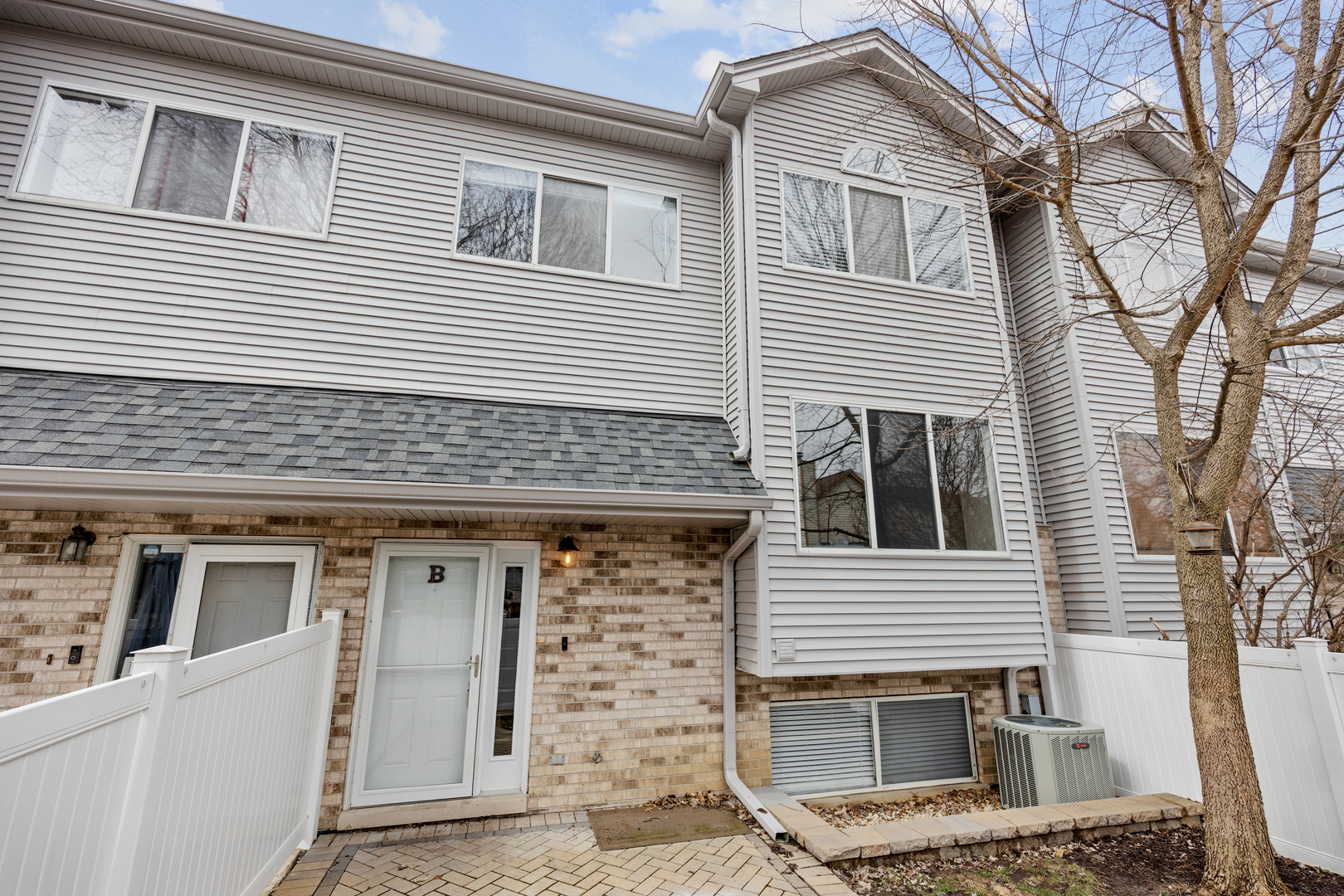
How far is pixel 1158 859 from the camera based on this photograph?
391 cm

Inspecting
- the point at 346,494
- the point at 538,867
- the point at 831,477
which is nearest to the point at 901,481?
the point at 831,477

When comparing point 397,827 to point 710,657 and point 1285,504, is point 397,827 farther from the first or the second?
point 1285,504

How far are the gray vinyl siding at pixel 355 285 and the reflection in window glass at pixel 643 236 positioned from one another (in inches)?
5.8

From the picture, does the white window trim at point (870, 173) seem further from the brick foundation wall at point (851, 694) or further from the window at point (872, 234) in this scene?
the brick foundation wall at point (851, 694)

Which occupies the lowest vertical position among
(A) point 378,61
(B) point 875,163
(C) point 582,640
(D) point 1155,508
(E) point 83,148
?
(C) point 582,640

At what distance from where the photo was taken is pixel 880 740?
5504 mm

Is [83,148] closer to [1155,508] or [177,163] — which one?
[177,163]

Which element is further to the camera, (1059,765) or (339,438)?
(1059,765)

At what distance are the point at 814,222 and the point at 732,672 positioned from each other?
443 centimetres

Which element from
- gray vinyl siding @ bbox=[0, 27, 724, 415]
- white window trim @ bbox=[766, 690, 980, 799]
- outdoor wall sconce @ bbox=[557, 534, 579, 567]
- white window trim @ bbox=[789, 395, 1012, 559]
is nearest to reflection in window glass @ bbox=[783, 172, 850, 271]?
gray vinyl siding @ bbox=[0, 27, 724, 415]

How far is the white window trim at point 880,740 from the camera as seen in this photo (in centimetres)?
534

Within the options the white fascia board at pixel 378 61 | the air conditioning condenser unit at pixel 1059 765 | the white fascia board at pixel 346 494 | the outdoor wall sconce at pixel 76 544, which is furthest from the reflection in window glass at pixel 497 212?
the air conditioning condenser unit at pixel 1059 765

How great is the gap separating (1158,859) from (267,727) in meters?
5.59

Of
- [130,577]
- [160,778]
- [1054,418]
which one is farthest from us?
[1054,418]
